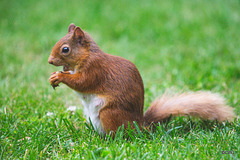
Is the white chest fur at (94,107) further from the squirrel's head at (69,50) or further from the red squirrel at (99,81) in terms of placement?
the squirrel's head at (69,50)

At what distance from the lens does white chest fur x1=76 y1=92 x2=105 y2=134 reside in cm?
248

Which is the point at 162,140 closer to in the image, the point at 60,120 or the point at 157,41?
the point at 60,120

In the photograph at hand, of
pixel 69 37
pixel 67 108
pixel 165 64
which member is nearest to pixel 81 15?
pixel 165 64

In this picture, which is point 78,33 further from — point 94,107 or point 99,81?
point 94,107

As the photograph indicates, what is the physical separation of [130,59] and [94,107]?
2637mm

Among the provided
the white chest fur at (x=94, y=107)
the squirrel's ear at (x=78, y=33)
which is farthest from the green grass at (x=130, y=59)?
the squirrel's ear at (x=78, y=33)

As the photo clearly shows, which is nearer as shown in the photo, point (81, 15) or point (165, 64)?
point (165, 64)

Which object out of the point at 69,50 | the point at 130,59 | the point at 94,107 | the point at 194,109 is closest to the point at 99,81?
the point at 94,107

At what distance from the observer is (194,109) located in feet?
8.91

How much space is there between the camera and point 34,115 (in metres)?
3.09

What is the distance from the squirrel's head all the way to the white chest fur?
0.33 m

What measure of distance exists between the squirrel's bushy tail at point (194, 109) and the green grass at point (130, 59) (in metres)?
0.10

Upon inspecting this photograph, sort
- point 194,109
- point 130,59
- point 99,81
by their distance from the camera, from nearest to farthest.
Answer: point 99,81 < point 194,109 < point 130,59

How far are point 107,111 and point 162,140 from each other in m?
0.56
